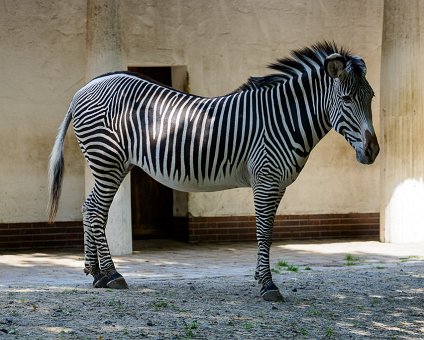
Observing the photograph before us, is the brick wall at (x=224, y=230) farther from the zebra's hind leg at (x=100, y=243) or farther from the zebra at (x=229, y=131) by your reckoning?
the zebra's hind leg at (x=100, y=243)

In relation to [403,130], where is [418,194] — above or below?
below

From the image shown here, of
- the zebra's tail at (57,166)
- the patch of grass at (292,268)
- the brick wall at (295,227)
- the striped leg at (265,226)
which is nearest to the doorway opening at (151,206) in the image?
the brick wall at (295,227)

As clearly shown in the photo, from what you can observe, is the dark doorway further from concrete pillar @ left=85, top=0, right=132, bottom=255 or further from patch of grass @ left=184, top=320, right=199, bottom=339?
patch of grass @ left=184, top=320, right=199, bottom=339

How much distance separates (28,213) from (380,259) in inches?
195

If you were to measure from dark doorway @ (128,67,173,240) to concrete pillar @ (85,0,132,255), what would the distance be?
2.29m

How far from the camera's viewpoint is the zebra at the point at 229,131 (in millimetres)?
9328

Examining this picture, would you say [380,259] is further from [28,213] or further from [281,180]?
[28,213]

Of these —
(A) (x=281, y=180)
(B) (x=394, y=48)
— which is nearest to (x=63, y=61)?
(B) (x=394, y=48)

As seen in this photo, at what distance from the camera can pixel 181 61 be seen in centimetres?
1473

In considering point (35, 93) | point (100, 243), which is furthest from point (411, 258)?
point (35, 93)

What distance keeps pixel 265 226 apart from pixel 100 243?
1.74 metres

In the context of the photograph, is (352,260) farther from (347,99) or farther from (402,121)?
(347,99)

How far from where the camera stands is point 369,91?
9.29 meters

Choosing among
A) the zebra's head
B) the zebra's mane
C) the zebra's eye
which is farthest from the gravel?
the zebra's mane
